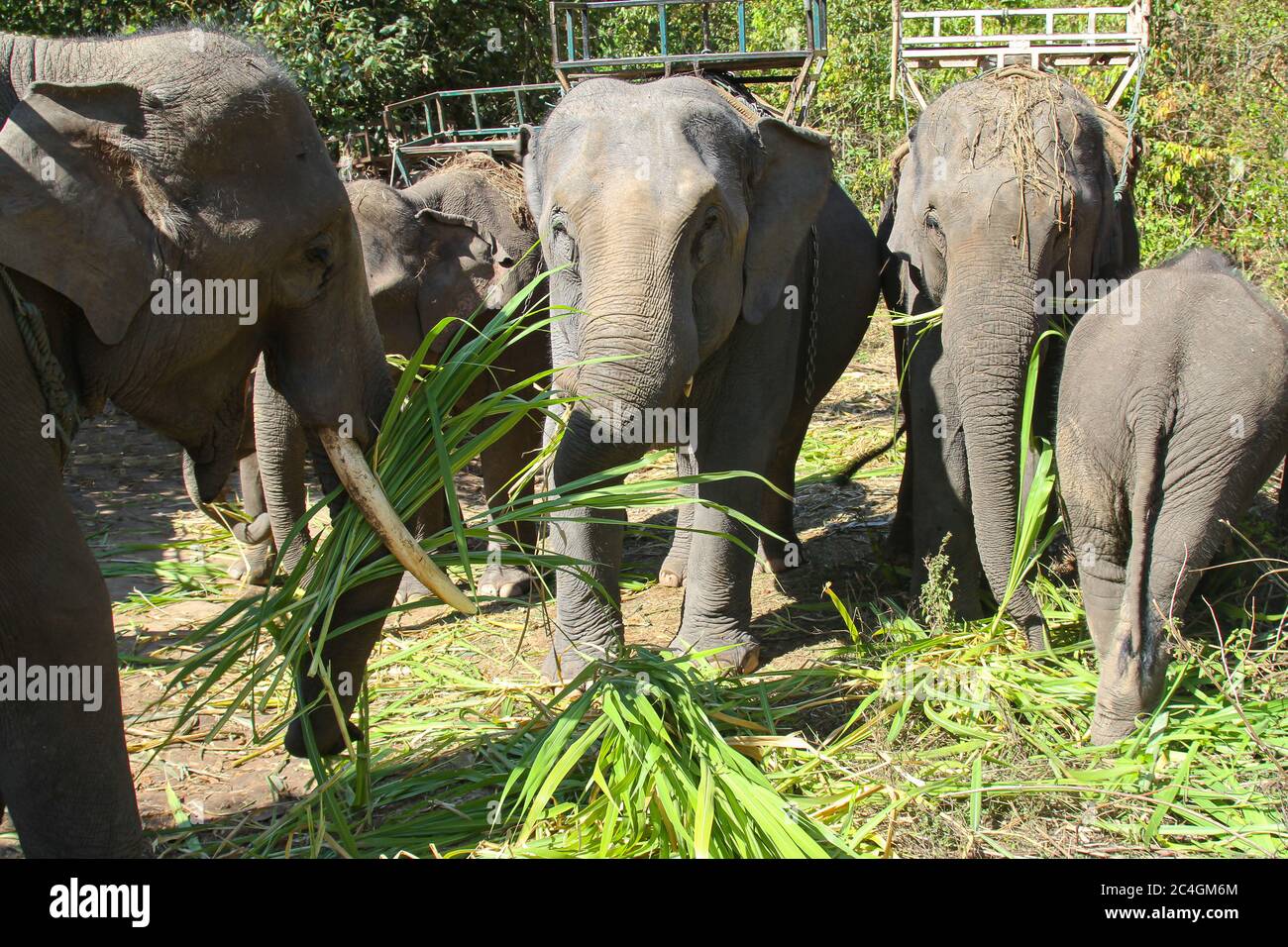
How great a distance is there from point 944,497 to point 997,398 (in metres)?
0.68

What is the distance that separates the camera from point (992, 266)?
4895 millimetres

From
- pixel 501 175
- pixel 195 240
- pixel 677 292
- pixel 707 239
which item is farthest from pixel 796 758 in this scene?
pixel 501 175

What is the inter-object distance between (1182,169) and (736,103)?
6.76 meters

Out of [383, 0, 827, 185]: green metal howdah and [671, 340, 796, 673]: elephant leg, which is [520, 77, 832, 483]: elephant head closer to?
[671, 340, 796, 673]: elephant leg

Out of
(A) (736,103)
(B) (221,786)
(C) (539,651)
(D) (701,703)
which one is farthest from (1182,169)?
(B) (221,786)

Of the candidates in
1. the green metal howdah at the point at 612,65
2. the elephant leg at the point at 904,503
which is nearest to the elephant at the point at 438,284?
the green metal howdah at the point at 612,65

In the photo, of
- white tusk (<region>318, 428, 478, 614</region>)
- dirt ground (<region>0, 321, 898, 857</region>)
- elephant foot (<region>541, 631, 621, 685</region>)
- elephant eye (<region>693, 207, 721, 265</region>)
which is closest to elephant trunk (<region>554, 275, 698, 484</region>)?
elephant eye (<region>693, 207, 721, 265</region>)

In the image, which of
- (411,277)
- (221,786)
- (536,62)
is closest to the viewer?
(221,786)

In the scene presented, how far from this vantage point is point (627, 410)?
445 cm

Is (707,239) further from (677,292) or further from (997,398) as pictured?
(997,398)

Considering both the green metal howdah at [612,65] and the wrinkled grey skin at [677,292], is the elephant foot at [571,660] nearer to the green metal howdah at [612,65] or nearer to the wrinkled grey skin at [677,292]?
the wrinkled grey skin at [677,292]

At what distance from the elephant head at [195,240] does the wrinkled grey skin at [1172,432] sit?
7.06 ft

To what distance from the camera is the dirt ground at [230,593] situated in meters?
4.30
